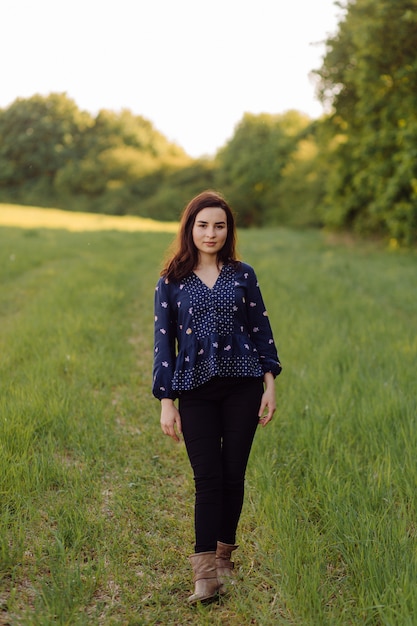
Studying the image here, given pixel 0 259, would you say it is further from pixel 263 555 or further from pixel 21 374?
pixel 263 555

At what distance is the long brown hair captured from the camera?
2.98 metres

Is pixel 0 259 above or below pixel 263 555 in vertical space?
above

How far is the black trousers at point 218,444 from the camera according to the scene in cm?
276

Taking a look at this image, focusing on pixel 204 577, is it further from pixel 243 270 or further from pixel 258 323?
pixel 243 270

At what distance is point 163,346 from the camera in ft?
9.45

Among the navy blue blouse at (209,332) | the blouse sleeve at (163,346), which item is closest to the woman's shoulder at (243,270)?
the navy blue blouse at (209,332)

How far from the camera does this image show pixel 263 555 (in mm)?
2992

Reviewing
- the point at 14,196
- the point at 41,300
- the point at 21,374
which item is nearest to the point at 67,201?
the point at 14,196

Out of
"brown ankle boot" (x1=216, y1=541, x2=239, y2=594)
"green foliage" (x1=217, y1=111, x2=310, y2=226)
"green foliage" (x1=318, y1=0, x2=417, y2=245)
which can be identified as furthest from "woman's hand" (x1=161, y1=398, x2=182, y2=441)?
"green foliage" (x1=217, y1=111, x2=310, y2=226)

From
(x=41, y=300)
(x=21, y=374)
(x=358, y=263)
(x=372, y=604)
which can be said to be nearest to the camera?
(x=372, y=604)

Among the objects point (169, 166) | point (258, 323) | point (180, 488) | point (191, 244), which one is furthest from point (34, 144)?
point (258, 323)

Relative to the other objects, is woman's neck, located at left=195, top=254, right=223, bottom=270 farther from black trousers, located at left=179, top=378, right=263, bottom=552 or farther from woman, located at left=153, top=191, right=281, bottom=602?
black trousers, located at left=179, top=378, right=263, bottom=552

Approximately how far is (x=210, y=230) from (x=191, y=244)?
0.47ft

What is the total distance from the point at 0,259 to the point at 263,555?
1307 centimetres
